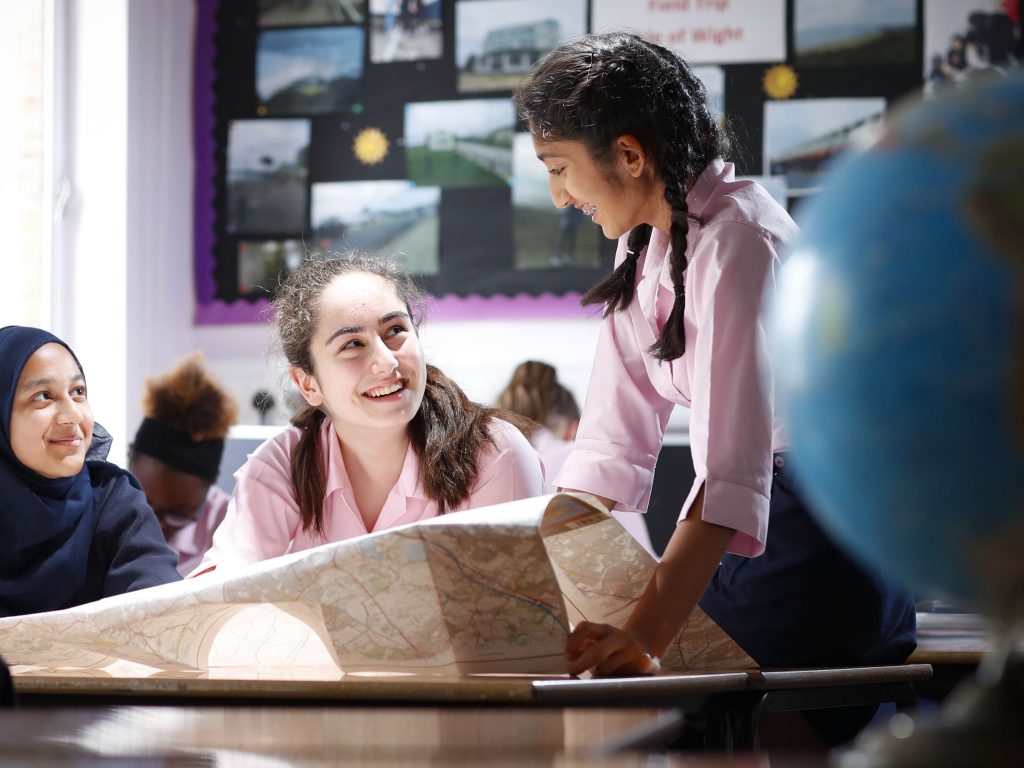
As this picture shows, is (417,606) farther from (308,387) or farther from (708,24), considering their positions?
(708,24)

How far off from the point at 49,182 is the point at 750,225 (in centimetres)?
333

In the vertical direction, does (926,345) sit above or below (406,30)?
below

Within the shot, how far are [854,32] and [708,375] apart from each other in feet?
10.2

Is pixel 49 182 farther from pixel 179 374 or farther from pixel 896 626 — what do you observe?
pixel 896 626

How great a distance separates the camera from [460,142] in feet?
14.3

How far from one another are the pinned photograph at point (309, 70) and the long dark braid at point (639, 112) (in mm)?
2968

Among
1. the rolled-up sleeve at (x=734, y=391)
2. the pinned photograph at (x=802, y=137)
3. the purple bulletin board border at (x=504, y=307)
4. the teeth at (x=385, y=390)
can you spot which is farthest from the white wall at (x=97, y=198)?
the rolled-up sleeve at (x=734, y=391)

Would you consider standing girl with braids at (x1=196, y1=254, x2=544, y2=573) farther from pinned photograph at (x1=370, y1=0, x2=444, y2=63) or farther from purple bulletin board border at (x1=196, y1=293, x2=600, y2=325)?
pinned photograph at (x1=370, y1=0, x2=444, y2=63)

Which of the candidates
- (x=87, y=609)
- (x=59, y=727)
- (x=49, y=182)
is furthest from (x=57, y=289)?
(x=59, y=727)

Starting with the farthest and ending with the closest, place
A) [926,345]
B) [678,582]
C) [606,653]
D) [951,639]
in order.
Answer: [951,639]
[678,582]
[606,653]
[926,345]

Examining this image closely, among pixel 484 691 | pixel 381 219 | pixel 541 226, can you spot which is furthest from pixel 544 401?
pixel 484 691

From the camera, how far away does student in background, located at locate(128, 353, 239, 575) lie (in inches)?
133

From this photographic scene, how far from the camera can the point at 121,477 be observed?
232 centimetres

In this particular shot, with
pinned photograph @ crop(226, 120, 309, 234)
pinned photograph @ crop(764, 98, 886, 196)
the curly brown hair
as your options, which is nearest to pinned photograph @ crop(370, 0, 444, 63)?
pinned photograph @ crop(226, 120, 309, 234)
